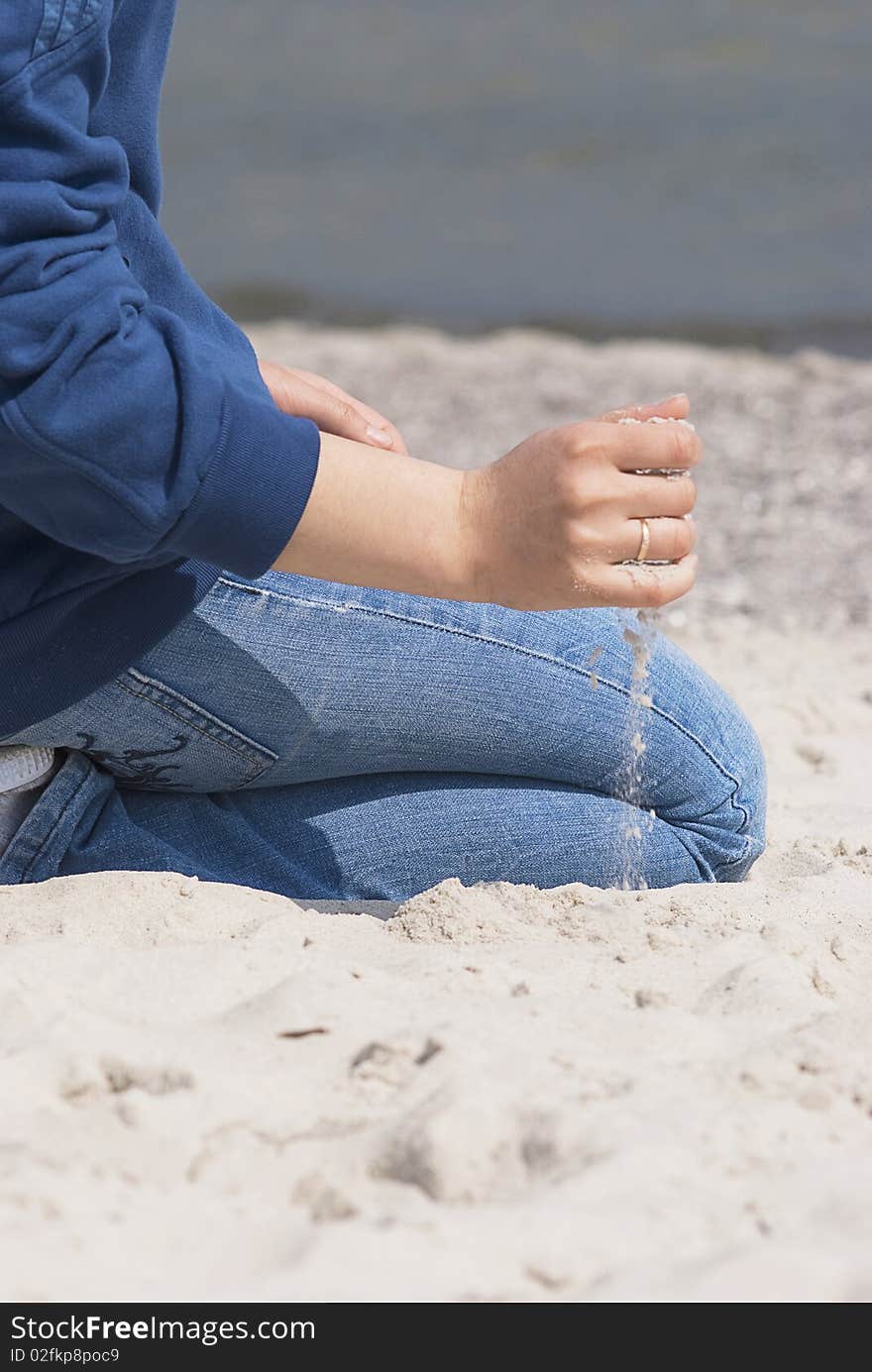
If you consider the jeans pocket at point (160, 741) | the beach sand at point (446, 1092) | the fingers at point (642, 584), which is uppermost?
the fingers at point (642, 584)

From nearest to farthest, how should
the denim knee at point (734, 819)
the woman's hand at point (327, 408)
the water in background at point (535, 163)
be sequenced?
the woman's hand at point (327, 408) < the denim knee at point (734, 819) < the water in background at point (535, 163)

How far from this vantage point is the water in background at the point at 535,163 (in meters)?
7.61

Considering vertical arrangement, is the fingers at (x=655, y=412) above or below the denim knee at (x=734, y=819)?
above

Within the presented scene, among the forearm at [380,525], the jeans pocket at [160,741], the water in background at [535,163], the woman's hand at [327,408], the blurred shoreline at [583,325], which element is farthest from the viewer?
the water in background at [535,163]

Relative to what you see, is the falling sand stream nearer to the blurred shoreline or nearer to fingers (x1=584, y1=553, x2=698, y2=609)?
fingers (x1=584, y1=553, x2=698, y2=609)

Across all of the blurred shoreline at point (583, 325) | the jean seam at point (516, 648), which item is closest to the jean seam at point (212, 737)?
the jean seam at point (516, 648)

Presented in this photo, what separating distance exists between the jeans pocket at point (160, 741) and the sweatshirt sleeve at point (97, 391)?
0.35m

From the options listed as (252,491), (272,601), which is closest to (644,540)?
(252,491)

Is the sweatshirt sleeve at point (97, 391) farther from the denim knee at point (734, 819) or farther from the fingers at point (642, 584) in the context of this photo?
the denim knee at point (734, 819)

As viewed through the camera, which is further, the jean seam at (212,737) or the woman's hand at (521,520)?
the jean seam at (212,737)

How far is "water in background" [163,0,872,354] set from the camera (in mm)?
7609

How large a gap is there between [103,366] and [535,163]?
8.37 meters
